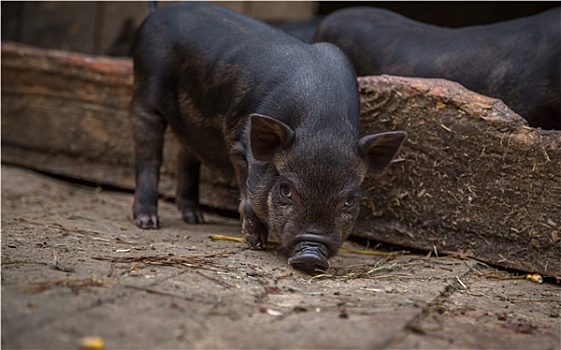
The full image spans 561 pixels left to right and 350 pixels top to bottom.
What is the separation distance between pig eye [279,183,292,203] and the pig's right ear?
20 centimetres

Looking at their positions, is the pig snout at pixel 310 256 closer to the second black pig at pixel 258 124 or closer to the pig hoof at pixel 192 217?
the second black pig at pixel 258 124

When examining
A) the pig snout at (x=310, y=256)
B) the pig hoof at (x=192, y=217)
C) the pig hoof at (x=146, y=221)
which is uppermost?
the pig snout at (x=310, y=256)

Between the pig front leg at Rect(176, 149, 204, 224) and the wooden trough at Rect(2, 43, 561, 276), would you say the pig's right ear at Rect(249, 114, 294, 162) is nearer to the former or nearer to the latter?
the wooden trough at Rect(2, 43, 561, 276)

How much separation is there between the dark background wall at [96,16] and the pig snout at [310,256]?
460 cm

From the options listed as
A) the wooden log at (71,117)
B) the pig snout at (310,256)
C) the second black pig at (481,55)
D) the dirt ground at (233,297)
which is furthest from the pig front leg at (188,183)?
the pig snout at (310,256)

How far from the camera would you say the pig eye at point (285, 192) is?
4726 millimetres

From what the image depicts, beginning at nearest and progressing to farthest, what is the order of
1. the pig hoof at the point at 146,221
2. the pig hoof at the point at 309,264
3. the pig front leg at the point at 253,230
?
the pig hoof at the point at 309,264
the pig front leg at the point at 253,230
the pig hoof at the point at 146,221

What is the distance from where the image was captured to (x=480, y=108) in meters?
5.24

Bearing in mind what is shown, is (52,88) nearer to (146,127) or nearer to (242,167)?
(146,127)

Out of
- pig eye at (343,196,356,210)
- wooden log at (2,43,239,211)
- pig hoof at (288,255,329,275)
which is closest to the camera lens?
pig hoof at (288,255,329,275)

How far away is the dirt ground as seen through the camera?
124 inches

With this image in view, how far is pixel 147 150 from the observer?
6.16m

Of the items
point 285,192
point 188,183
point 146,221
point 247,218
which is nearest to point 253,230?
point 247,218

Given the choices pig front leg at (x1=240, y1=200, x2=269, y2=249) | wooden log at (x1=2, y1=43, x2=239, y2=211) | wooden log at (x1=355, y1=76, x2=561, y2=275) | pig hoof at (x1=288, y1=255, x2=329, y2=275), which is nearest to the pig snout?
pig hoof at (x1=288, y1=255, x2=329, y2=275)
